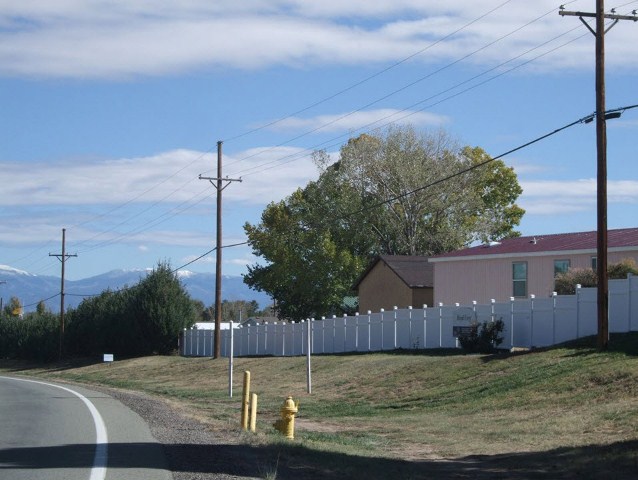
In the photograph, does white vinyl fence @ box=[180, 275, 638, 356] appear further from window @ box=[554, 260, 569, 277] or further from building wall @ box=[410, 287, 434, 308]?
building wall @ box=[410, 287, 434, 308]

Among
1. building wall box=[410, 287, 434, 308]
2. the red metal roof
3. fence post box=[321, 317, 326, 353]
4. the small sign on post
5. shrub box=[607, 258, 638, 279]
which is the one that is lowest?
fence post box=[321, 317, 326, 353]

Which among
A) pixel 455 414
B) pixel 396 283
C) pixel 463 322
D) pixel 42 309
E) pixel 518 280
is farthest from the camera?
pixel 42 309

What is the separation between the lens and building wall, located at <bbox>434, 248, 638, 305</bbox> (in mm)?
42675

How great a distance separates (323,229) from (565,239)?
25385 mm

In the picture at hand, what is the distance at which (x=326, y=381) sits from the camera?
33812 mm

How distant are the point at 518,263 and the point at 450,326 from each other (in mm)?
10940

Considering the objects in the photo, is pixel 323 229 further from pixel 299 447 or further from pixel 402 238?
pixel 299 447

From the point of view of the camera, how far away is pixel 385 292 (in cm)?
5709

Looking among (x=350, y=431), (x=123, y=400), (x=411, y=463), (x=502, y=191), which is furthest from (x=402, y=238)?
(x=411, y=463)

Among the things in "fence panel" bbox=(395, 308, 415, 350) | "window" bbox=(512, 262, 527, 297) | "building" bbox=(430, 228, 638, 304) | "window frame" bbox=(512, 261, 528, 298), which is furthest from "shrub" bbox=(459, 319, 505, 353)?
"window" bbox=(512, 262, 527, 297)

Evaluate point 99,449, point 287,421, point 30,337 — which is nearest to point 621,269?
point 287,421

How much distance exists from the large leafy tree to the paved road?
4289 cm

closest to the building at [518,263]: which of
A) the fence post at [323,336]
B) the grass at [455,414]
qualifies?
the fence post at [323,336]

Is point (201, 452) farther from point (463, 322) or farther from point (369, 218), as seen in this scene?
point (369, 218)
